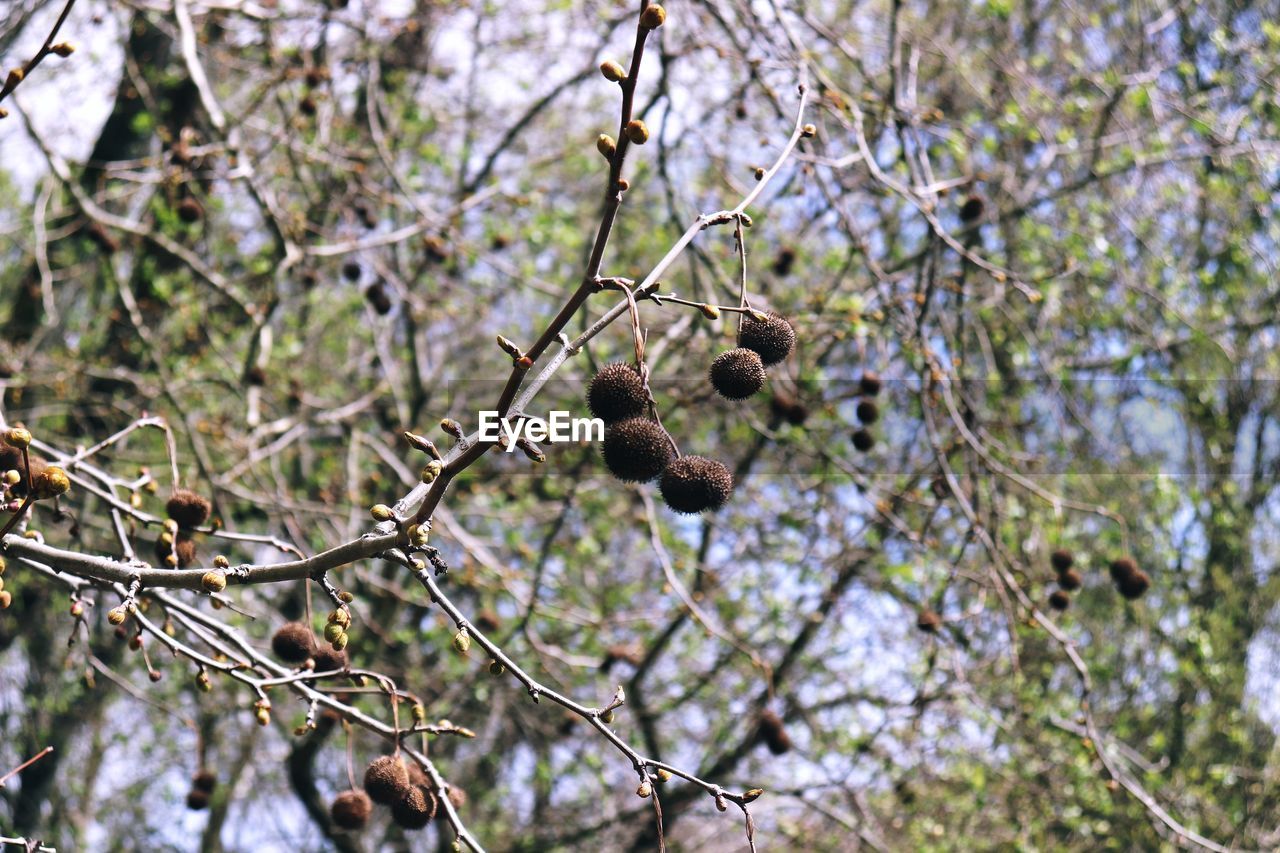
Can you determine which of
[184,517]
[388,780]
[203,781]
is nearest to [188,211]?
[203,781]

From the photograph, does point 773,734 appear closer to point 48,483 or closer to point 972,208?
point 972,208

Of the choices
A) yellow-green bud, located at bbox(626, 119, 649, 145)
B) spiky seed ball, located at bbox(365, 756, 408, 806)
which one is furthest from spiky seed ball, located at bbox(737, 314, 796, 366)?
spiky seed ball, located at bbox(365, 756, 408, 806)

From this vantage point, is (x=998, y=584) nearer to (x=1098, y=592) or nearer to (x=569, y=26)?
(x=1098, y=592)

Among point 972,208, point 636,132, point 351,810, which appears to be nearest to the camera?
point 636,132

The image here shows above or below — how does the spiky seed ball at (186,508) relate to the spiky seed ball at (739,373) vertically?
below

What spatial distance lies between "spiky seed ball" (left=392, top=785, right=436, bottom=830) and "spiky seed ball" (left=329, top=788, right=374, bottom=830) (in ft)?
1.64

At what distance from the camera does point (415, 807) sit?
2533 millimetres

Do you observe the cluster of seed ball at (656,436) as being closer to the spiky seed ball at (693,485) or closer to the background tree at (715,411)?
the spiky seed ball at (693,485)

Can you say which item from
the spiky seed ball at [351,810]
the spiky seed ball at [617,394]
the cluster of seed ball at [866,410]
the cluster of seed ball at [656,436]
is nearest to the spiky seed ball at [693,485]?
the cluster of seed ball at [656,436]

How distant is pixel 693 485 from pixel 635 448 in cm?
14

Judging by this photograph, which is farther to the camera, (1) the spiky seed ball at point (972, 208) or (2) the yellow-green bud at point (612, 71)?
(1) the spiky seed ball at point (972, 208)

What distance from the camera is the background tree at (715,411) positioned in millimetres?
6680

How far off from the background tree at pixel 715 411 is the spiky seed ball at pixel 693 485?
3.42 m

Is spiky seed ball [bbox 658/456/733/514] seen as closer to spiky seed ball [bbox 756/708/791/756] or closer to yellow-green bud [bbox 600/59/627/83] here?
yellow-green bud [bbox 600/59/627/83]
